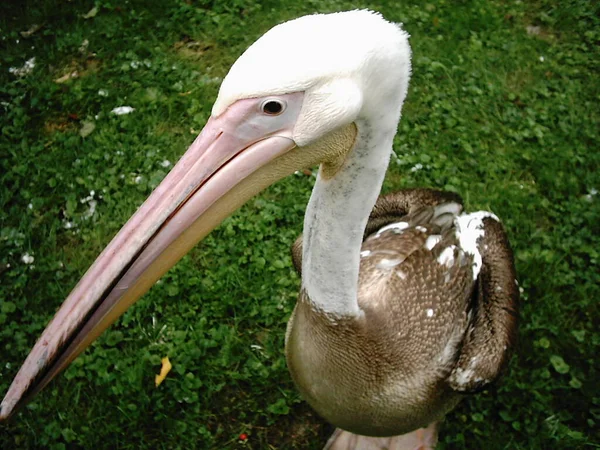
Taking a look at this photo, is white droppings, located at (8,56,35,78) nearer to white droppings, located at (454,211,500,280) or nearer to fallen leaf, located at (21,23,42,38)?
fallen leaf, located at (21,23,42,38)

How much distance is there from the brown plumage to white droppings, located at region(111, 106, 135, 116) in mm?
2037

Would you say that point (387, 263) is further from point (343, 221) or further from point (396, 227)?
point (343, 221)

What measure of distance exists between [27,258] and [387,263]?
2.16 metres

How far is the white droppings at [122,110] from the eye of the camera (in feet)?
12.4

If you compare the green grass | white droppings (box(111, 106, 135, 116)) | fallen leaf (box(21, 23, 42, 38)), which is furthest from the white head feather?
fallen leaf (box(21, 23, 42, 38))

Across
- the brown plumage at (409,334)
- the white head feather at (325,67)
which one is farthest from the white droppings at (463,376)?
the white head feather at (325,67)

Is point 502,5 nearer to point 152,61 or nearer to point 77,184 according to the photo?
point 152,61

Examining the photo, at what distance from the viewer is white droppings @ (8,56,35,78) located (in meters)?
3.88

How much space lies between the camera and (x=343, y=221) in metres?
1.59

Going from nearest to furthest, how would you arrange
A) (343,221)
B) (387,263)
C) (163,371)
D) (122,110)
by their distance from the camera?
(343,221), (387,263), (163,371), (122,110)

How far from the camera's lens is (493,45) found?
427 cm

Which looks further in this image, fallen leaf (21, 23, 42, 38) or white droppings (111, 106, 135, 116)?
fallen leaf (21, 23, 42, 38)

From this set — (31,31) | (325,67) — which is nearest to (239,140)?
(325,67)

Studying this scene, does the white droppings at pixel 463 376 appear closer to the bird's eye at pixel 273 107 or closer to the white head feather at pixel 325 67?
the white head feather at pixel 325 67
